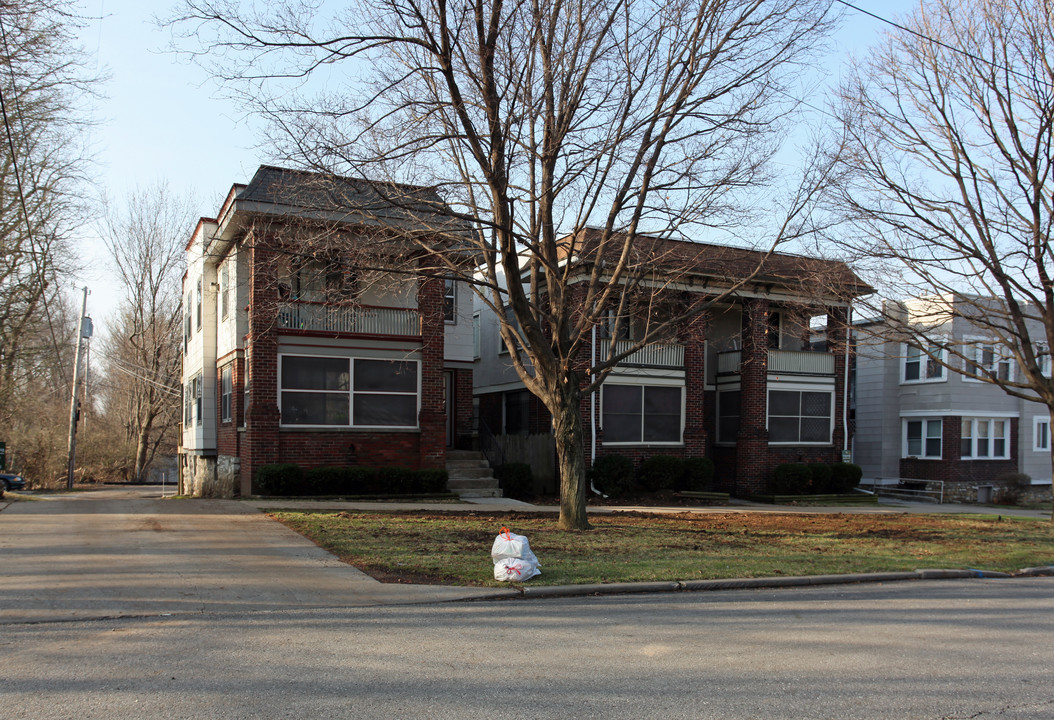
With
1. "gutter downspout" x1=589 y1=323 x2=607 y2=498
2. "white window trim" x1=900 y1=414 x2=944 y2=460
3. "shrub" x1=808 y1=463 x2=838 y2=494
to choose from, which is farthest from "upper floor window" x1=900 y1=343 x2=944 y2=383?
"gutter downspout" x1=589 y1=323 x2=607 y2=498

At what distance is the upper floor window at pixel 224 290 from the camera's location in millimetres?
21297

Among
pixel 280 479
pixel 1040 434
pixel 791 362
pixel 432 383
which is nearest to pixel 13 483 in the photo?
pixel 280 479

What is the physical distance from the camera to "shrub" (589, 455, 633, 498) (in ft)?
74.6

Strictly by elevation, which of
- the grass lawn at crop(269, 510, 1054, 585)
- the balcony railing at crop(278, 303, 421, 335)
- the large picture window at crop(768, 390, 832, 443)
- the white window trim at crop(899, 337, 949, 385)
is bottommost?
the grass lawn at crop(269, 510, 1054, 585)

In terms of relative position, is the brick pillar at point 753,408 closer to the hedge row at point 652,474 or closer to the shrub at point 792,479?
the shrub at point 792,479

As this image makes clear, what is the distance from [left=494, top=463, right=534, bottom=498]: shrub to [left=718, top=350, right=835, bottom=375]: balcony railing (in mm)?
8592

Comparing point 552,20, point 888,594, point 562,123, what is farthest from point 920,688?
point 552,20

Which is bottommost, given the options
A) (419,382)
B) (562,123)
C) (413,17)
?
(419,382)

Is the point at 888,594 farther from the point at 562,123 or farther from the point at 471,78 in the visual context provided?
the point at 471,78

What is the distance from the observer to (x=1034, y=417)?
3152cm

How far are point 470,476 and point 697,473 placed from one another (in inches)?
276

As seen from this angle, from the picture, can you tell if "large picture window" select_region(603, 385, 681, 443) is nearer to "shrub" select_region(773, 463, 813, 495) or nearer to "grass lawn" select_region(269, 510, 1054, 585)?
"shrub" select_region(773, 463, 813, 495)

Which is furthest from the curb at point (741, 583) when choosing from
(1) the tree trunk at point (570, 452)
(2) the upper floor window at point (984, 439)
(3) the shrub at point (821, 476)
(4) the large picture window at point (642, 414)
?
(2) the upper floor window at point (984, 439)

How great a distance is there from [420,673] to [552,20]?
10.0 metres
